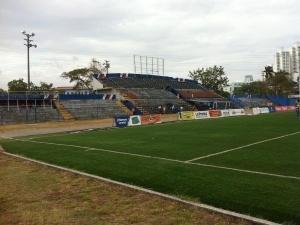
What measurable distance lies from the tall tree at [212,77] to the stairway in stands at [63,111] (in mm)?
59629

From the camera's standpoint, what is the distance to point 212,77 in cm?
9738

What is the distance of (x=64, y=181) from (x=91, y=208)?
2624mm

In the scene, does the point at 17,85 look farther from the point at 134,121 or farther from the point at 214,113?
the point at 134,121

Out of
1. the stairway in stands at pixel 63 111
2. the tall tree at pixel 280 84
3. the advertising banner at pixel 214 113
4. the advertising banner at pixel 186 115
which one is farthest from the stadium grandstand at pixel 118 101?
the tall tree at pixel 280 84

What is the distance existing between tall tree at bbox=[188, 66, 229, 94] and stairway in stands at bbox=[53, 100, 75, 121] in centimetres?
5963

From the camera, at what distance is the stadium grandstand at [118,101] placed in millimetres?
40250

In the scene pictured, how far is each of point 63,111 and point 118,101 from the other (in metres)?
10.9

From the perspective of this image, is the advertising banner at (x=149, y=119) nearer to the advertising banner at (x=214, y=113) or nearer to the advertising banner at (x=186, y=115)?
the advertising banner at (x=186, y=115)

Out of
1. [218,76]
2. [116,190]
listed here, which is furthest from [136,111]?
[218,76]

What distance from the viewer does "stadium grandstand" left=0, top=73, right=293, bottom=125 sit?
132ft

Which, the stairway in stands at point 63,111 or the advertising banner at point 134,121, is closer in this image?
the advertising banner at point 134,121

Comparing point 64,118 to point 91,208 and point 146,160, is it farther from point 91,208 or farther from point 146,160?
point 91,208

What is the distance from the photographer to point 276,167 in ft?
30.8

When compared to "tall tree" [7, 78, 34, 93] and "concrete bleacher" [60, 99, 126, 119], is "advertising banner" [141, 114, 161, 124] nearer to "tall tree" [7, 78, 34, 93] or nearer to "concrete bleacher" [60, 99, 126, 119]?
"concrete bleacher" [60, 99, 126, 119]
